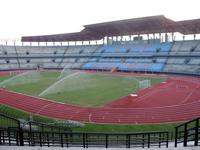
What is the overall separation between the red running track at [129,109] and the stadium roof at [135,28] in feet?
75.5

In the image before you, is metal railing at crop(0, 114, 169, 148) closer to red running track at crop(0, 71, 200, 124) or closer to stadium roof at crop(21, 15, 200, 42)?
red running track at crop(0, 71, 200, 124)

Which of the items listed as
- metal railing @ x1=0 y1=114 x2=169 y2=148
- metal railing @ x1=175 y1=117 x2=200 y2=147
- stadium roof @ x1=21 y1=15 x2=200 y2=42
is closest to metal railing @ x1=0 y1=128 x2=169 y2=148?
metal railing @ x1=0 y1=114 x2=169 y2=148

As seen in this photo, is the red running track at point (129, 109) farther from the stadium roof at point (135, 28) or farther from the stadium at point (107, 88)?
the stadium roof at point (135, 28)

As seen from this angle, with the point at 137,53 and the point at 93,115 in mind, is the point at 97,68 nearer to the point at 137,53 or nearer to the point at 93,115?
the point at 137,53

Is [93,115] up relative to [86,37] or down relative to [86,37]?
down

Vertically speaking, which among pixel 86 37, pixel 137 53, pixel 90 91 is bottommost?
pixel 90 91

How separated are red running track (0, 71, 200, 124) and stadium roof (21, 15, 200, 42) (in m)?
23.0

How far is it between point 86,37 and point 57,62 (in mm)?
12128

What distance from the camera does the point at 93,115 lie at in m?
21.0

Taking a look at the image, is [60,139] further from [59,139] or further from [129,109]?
[129,109]

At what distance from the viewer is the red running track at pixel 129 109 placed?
2000 cm

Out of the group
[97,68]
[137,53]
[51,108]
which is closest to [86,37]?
[97,68]

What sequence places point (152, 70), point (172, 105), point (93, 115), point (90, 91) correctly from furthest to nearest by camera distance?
point (152, 70) → point (90, 91) → point (172, 105) → point (93, 115)

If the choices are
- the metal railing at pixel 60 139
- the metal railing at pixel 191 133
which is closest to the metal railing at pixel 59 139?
the metal railing at pixel 60 139
